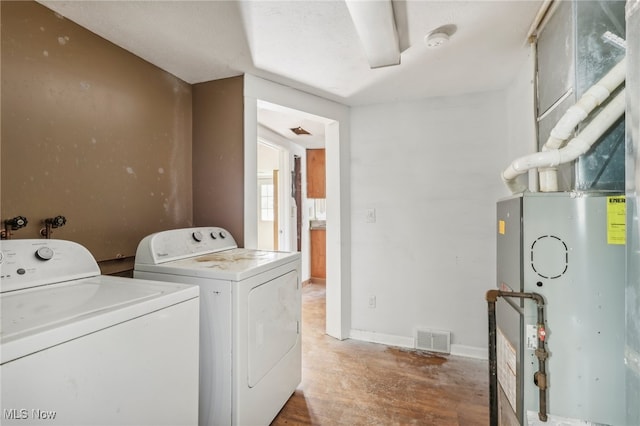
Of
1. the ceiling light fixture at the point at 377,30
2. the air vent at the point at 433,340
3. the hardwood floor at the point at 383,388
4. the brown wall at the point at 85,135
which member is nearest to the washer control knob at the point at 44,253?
the brown wall at the point at 85,135

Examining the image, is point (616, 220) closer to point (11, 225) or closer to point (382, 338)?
point (382, 338)

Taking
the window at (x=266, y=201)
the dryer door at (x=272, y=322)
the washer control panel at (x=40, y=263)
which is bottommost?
the dryer door at (x=272, y=322)

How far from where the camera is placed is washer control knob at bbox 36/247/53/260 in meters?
1.24

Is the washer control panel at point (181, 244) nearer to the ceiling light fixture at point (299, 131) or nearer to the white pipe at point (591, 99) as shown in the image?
the ceiling light fixture at point (299, 131)

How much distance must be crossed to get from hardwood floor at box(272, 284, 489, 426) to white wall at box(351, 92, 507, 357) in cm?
26

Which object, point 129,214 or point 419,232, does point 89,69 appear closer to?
point 129,214

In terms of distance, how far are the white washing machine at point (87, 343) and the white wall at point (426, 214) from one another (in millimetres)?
1907

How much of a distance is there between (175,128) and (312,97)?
3.66 feet

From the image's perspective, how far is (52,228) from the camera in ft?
4.87

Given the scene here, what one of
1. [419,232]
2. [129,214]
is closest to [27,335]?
[129,214]

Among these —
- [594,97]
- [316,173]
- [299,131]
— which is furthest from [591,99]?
[316,173]

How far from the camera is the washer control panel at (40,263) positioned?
1.14m

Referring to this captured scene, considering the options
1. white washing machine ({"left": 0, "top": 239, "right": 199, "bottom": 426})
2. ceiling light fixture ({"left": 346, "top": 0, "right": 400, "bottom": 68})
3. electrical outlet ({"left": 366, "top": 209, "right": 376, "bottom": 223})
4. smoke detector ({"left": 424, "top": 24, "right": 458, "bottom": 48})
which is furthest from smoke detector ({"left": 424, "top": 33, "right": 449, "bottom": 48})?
white washing machine ({"left": 0, "top": 239, "right": 199, "bottom": 426})

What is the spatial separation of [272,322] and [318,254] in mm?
3099
